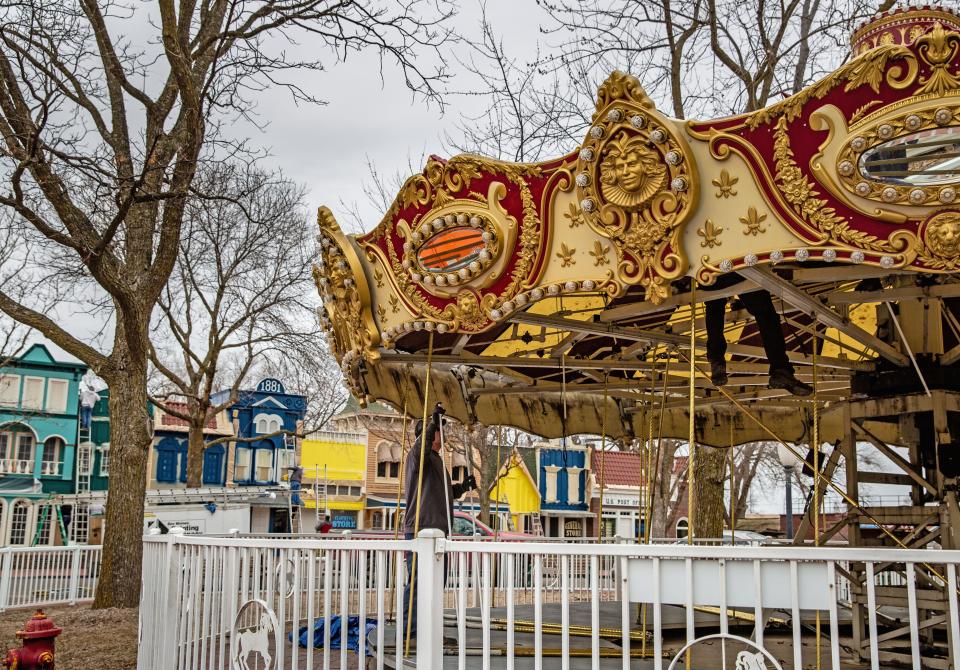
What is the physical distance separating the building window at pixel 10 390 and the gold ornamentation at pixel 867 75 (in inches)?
1265

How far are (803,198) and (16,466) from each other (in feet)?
104

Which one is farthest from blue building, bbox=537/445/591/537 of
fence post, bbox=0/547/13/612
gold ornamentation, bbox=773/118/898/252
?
gold ornamentation, bbox=773/118/898/252

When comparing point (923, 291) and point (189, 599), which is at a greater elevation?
point (923, 291)

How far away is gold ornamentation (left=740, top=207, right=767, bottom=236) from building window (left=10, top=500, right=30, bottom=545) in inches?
1203

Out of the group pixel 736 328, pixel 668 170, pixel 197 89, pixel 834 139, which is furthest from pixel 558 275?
pixel 197 89

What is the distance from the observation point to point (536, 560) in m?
4.29

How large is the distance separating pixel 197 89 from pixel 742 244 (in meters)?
8.90

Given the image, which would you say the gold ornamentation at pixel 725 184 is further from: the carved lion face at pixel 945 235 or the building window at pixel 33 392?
the building window at pixel 33 392

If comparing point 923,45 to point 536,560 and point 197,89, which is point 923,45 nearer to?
point 536,560

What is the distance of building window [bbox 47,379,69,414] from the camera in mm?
31875

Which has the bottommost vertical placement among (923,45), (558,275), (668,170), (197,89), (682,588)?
(682,588)

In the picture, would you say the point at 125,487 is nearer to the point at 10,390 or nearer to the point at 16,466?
the point at 16,466

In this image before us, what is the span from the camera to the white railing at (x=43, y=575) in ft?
47.8

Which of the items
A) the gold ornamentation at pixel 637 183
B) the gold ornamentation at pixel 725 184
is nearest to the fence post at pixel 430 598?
the gold ornamentation at pixel 637 183
